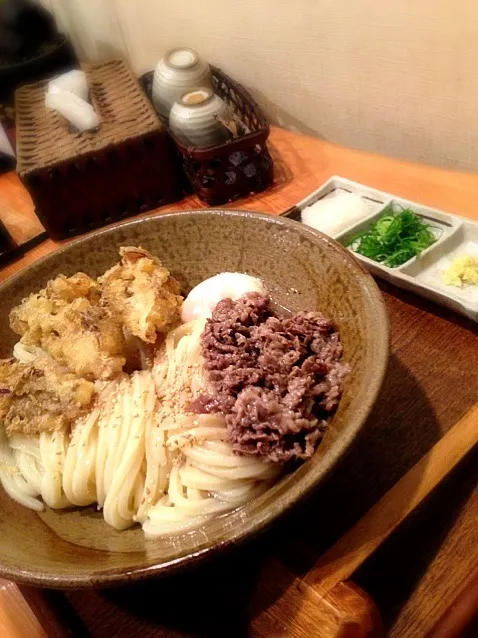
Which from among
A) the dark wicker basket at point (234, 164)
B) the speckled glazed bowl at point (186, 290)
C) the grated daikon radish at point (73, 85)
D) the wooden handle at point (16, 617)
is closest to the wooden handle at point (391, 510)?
the speckled glazed bowl at point (186, 290)

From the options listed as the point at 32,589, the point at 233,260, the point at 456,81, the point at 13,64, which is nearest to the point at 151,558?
the point at 32,589

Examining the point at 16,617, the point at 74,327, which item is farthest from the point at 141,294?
the point at 16,617

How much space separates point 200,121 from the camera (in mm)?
2131

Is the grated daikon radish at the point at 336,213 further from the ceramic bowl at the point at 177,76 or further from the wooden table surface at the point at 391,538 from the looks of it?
the ceramic bowl at the point at 177,76

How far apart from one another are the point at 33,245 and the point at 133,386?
127 centimetres

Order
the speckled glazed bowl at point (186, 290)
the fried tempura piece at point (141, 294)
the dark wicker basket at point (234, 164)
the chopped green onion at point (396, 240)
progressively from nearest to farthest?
the speckled glazed bowl at point (186, 290) < the fried tempura piece at point (141, 294) < the chopped green onion at point (396, 240) < the dark wicker basket at point (234, 164)

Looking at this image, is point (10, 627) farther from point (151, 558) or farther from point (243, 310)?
point (243, 310)

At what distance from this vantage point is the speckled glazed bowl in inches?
36.5

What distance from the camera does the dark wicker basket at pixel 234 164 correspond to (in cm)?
209

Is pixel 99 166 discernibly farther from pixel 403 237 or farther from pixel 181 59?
pixel 403 237

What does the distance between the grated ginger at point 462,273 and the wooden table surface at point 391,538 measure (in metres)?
0.11

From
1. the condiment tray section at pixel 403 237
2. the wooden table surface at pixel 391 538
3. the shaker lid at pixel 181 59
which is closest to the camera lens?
the wooden table surface at pixel 391 538

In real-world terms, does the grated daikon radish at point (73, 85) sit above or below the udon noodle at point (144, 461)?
above

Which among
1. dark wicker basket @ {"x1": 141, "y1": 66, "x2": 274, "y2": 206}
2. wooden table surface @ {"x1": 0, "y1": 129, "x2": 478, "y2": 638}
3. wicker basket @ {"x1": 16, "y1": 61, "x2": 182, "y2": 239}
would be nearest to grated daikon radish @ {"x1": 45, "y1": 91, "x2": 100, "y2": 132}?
wicker basket @ {"x1": 16, "y1": 61, "x2": 182, "y2": 239}
